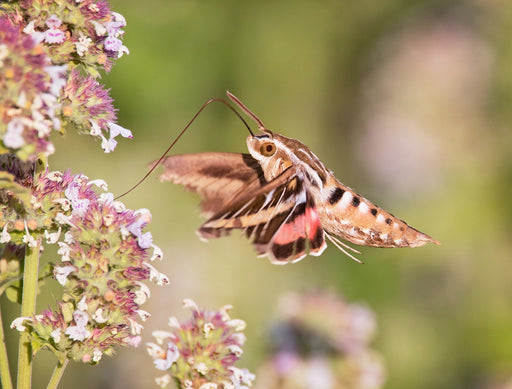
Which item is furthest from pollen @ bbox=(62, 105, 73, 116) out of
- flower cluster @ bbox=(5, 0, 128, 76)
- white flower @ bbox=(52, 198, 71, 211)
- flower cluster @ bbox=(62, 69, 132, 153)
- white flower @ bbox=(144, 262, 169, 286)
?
white flower @ bbox=(144, 262, 169, 286)

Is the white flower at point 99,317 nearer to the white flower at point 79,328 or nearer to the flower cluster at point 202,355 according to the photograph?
the white flower at point 79,328

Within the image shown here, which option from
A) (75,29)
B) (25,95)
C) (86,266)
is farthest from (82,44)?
(86,266)

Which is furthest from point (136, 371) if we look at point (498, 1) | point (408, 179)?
point (498, 1)

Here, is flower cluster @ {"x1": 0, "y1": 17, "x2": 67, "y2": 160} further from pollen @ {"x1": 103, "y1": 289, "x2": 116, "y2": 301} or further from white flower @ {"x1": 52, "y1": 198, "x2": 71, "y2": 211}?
pollen @ {"x1": 103, "y1": 289, "x2": 116, "y2": 301}

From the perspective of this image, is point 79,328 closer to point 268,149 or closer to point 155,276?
point 155,276

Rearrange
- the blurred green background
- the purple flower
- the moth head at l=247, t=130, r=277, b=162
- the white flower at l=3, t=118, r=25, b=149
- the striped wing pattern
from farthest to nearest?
the blurred green background < the moth head at l=247, t=130, r=277, b=162 < the striped wing pattern < the purple flower < the white flower at l=3, t=118, r=25, b=149

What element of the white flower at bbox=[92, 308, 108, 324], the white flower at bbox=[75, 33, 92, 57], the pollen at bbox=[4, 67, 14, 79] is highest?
the white flower at bbox=[75, 33, 92, 57]
